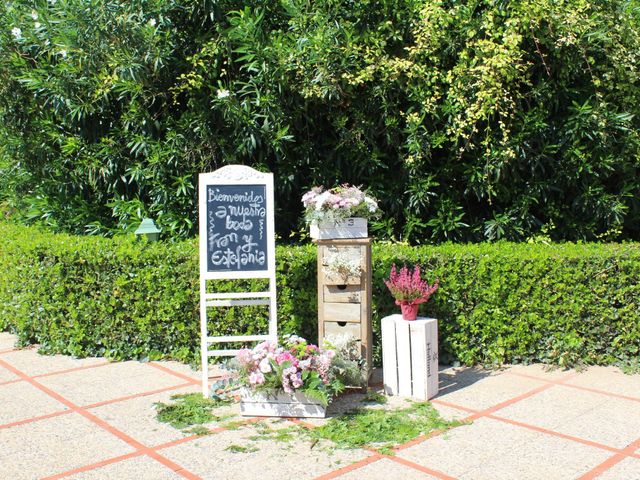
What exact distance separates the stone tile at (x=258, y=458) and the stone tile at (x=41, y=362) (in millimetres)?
2405

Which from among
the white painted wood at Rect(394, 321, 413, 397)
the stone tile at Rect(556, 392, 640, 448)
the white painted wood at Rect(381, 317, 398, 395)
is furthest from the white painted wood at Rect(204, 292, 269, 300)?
the stone tile at Rect(556, 392, 640, 448)

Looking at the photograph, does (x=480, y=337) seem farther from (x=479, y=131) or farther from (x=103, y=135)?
(x=103, y=135)

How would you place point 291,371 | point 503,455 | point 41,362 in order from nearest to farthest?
1. point 503,455
2. point 291,371
3. point 41,362

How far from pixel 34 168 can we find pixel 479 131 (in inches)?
211

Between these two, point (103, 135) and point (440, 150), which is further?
point (103, 135)

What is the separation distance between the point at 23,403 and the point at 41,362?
127 centimetres

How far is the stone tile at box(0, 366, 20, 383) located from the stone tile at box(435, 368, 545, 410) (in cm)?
368

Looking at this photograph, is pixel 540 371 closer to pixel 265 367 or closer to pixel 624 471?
pixel 624 471

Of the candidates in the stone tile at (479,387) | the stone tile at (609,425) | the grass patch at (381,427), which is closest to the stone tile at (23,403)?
the grass patch at (381,427)

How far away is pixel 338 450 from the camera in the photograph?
3891mm

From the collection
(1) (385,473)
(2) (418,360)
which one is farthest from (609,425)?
(1) (385,473)

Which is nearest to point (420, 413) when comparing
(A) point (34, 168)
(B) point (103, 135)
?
(B) point (103, 135)

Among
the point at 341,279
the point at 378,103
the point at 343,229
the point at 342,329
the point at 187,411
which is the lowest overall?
the point at 187,411

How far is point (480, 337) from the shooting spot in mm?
5625
